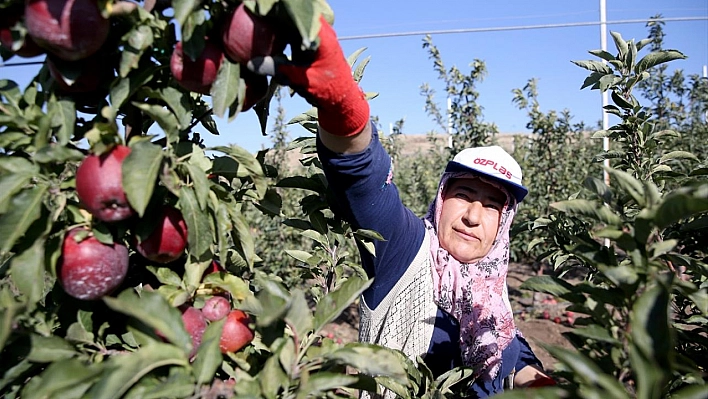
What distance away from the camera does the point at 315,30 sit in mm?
847

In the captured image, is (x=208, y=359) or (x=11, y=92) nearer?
(x=208, y=359)

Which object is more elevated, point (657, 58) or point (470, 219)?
point (657, 58)

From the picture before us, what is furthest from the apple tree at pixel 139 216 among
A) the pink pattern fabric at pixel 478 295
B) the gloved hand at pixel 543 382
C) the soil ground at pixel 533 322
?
the soil ground at pixel 533 322

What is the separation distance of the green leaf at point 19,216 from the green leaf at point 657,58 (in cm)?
178

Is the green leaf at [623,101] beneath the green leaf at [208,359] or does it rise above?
above

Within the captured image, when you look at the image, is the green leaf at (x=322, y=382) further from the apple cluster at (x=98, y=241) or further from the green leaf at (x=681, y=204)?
the green leaf at (x=681, y=204)

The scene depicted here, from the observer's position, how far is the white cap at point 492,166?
78.2 inches

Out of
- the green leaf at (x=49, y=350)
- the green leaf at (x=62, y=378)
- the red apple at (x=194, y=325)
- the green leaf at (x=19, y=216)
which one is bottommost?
the green leaf at (x=49, y=350)

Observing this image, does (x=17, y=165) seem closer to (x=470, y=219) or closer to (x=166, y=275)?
(x=166, y=275)

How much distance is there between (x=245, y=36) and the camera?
87 centimetres

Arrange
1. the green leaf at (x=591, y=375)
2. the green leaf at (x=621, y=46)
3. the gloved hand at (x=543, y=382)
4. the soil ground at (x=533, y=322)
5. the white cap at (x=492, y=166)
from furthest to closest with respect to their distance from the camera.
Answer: the soil ground at (x=533, y=322) < the white cap at (x=492, y=166) < the green leaf at (x=621, y=46) < the gloved hand at (x=543, y=382) < the green leaf at (x=591, y=375)

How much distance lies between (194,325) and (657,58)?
5.54 feet

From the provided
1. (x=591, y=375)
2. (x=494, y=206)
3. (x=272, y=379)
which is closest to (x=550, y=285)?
(x=591, y=375)

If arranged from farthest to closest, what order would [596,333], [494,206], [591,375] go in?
[494,206]
[596,333]
[591,375]
